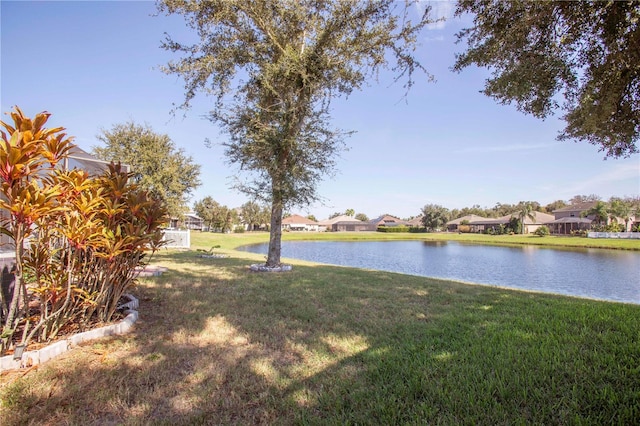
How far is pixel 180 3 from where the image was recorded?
802cm

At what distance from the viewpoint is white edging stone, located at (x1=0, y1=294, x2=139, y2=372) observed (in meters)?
2.53

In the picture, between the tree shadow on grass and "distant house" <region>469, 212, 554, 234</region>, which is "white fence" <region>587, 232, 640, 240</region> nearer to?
"distant house" <region>469, 212, 554, 234</region>

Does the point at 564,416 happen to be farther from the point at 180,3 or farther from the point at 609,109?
the point at 180,3

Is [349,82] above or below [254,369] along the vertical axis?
above

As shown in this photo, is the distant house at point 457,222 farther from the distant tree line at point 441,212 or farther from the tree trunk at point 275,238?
the tree trunk at point 275,238

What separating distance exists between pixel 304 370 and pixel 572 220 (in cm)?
6763

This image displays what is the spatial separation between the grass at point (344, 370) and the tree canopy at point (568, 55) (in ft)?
10.8

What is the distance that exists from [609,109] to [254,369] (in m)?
6.06

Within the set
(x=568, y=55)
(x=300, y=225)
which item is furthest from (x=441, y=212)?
Result: (x=568, y=55)

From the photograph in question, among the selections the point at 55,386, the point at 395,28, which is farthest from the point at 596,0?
the point at 55,386

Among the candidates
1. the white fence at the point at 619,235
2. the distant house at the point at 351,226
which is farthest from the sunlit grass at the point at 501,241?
the distant house at the point at 351,226

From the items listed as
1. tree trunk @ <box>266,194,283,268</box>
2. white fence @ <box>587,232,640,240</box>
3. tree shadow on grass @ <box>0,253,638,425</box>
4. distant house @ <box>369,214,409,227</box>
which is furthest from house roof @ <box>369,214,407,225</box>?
tree shadow on grass @ <box>0,253,638,425</box>

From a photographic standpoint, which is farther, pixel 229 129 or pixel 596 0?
pixel 229 129

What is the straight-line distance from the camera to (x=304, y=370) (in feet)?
9.21
